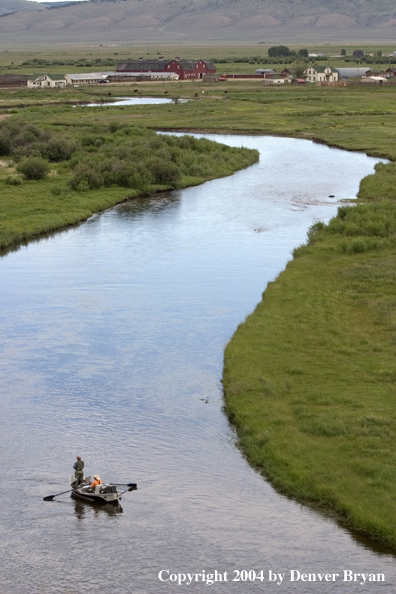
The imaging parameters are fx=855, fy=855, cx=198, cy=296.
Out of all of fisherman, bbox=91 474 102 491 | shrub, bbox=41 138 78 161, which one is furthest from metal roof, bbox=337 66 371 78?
fisherman, bbox=91 474 102 491

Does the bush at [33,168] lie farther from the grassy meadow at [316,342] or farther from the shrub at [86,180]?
the shrub at [86,180]

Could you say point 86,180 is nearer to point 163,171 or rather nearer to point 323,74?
point 163,171

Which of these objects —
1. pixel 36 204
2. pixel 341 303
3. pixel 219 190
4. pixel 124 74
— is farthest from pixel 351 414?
pixel 124 74

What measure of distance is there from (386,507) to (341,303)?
15314 millimetres

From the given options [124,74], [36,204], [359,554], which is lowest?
[359,554]

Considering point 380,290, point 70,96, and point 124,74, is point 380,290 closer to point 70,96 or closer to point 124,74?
point 70,96

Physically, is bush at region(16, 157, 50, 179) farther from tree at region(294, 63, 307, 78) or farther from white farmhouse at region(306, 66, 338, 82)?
tree at region(294, 63, 307, 78)

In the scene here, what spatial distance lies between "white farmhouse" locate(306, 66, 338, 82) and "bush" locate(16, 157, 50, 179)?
10369cm

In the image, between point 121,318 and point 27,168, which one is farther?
point 27,168

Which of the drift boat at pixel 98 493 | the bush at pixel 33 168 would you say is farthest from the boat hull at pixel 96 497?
the bush at pixel 33 168

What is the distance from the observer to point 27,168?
2482 inches

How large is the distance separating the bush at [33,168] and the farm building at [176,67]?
12100cm

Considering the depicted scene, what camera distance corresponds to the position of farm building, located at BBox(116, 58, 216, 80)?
179m

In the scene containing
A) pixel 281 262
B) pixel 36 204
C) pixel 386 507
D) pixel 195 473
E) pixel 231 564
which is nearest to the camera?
pixel 231 564
